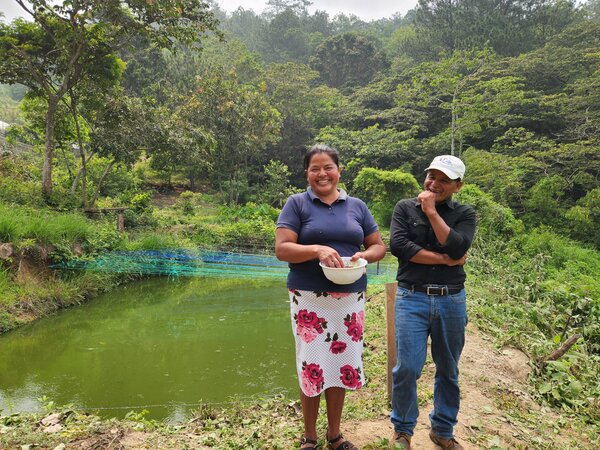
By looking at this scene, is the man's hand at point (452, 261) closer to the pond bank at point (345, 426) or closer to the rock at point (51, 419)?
the pond bank at point (345, 426)

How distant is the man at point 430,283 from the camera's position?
1.46 metres

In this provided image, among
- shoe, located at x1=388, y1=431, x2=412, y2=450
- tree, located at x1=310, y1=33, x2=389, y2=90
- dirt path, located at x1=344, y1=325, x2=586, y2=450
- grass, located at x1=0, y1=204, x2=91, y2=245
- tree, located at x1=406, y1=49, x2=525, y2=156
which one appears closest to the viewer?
shoe, located at x1=388, y1=431, x2=412, y2=450

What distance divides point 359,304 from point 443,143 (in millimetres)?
12819

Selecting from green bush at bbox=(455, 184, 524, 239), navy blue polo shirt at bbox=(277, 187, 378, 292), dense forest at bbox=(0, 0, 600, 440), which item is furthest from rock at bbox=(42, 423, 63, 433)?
green bush at bbox=(455, 184, 524, 239)

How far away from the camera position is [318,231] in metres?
1.44

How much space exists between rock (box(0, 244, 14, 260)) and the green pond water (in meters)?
Result: 0.86

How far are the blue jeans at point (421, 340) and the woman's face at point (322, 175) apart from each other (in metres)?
0.48

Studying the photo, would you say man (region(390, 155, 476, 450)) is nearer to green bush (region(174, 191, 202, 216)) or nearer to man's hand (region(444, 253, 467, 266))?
man's hand (region(444, 253, 467, 266))

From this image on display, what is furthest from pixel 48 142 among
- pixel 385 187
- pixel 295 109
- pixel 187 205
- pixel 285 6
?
pixel 285 6

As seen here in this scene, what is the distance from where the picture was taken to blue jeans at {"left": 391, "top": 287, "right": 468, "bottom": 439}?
1477mm

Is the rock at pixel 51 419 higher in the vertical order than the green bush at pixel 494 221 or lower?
lower

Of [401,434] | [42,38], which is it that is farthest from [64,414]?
[42,38]

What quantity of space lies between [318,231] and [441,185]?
0.50 meters

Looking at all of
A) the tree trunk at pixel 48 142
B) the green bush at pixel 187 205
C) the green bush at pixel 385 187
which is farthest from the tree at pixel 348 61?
the tree trunk at pixel 48 142
